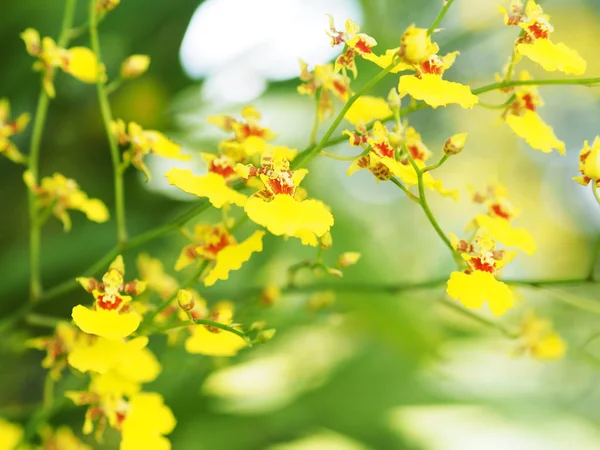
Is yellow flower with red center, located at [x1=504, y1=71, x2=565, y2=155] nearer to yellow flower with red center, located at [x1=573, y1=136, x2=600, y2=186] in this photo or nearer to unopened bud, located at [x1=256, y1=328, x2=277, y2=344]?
yellow flower with red center, located at [x1=573, y1=136, x2=600, y2=186]

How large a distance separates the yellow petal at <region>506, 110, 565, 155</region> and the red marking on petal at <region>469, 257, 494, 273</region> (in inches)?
3.1

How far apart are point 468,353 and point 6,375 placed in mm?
789

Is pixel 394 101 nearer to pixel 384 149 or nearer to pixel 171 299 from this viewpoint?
pixel 384 149

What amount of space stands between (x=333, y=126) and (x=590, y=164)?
0.50ft

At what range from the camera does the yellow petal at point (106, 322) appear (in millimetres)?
350

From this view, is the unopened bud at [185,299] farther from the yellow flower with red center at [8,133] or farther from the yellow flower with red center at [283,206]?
the yellow flower with red center at [8,133]

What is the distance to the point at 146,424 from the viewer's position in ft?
1.37

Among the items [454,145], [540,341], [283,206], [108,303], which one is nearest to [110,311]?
[108,303]

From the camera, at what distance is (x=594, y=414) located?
1289mm

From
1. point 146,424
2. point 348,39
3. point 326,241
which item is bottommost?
point 146,424

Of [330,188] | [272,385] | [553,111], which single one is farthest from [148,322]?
[553,111]

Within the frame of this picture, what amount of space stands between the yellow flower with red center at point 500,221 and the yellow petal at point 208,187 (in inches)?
6.7

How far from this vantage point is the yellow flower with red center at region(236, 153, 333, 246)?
34 cm

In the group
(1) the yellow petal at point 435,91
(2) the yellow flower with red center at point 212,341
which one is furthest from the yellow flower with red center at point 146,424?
(1) the yellow petal at point 435,91
